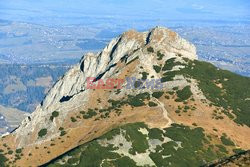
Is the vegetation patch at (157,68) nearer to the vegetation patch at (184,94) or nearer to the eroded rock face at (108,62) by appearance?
the eroded rock face at (108,62)

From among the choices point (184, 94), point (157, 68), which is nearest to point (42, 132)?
point (184, 94)

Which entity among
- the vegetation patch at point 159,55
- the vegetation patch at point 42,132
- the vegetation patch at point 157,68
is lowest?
the vegetation patch at point 42,132

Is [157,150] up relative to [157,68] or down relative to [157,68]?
down

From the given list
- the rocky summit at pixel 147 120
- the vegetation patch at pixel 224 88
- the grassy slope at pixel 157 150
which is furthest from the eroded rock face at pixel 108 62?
the grassy slope at pixel 157 150

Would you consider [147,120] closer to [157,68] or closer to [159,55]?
[157,68]

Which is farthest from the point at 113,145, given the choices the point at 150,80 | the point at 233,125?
the point at 150,80

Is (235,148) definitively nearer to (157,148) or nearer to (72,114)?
(157,148)

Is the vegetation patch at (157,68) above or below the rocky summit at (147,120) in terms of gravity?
above
